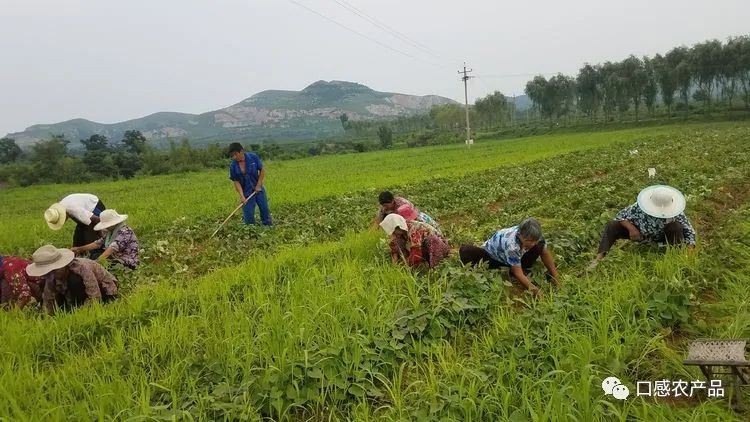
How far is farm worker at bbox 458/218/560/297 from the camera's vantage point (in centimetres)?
446

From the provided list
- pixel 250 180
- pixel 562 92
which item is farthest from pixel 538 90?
pixel 250 180

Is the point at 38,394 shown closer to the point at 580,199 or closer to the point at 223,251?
the point at 223,251

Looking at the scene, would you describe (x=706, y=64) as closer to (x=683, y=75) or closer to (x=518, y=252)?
(x=683, y=75)

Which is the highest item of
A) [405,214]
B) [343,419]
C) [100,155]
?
[100,155]

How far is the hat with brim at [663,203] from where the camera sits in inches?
195

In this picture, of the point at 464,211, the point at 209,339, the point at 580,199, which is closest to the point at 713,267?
the point at 209,339

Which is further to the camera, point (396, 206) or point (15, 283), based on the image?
point (396, 206)

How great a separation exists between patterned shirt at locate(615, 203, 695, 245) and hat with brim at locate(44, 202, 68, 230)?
720 centimetres

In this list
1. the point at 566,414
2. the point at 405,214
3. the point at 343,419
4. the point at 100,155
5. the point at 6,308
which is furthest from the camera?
the point at 100,155

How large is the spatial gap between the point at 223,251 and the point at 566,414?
630cm

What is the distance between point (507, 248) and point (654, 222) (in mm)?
1918

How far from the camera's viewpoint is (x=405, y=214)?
19.8ft

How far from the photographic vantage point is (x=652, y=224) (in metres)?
5.30

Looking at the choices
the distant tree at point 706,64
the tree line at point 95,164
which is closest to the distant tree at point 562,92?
the distant tree at point 706,64
